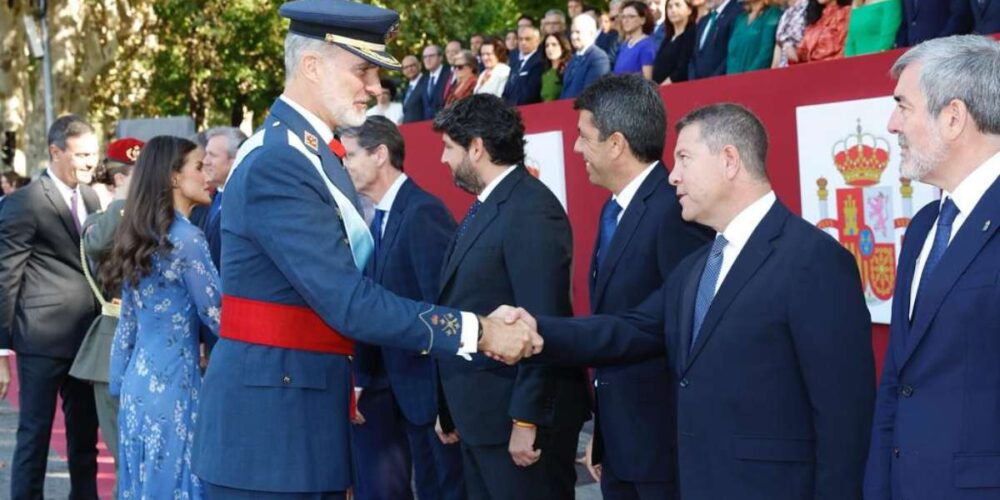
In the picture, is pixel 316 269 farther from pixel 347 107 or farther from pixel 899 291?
pixel 899 291

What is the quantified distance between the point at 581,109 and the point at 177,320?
1.76 metres

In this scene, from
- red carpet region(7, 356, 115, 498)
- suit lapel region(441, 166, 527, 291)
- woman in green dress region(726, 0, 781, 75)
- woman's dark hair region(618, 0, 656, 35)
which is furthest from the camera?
woman's dark hair region(618, 0, 656, 35)

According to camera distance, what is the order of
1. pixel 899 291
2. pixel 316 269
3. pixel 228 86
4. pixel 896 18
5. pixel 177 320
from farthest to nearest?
pixel 228 86 < pixel 896 18 < pixel 177 320 < pixel 316 269 < pixel 899 291

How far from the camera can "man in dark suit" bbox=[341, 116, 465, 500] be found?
537 cm

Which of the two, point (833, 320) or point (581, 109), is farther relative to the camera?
point (581, 109)

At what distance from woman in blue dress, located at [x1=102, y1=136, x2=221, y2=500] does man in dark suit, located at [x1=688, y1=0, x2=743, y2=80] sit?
5008 mm

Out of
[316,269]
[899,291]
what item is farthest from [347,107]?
[899,291]

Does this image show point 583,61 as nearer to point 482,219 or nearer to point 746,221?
point 482,219

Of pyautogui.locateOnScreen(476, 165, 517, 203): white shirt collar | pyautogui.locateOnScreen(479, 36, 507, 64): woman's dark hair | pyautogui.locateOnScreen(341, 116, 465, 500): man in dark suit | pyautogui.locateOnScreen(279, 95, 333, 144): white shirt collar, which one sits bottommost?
pyautogui.locateOnScreen(341, 116, 465, 500): man in dark suit

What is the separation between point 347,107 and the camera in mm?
3441

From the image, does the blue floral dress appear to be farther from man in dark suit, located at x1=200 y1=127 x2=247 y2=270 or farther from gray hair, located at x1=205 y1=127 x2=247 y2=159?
gray hair, located at x1=205 y1=127 x2=247 y2=159

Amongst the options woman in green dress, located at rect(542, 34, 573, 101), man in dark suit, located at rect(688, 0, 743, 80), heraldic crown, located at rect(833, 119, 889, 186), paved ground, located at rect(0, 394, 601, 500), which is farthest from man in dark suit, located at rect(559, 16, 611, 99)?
heraldic crown, located at rect(833, 119, 889, 186)

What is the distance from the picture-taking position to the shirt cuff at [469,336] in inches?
134

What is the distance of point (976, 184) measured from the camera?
2.77m
